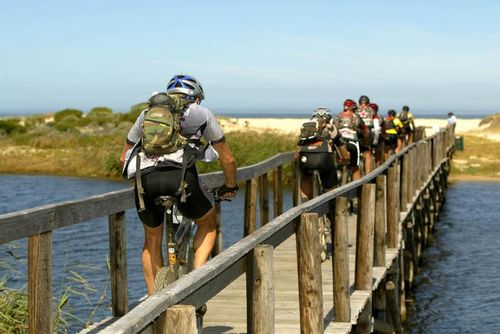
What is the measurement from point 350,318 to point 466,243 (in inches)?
672

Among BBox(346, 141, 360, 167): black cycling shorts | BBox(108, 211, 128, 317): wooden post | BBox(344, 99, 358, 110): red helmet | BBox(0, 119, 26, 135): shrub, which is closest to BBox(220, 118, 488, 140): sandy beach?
BBox(0, 119, 26, 135): shrub

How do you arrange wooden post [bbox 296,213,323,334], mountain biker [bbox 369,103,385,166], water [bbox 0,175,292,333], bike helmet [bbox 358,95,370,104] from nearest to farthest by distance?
wooden post [bbox 296,213,323,334], water [bbox 0,175,292,333], bike helmet [bbox 358,95,370,104], mountain biker [bbox 369,103,385,166]

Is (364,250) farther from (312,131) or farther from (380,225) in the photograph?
(312,131)

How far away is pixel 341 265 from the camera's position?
7.53 m

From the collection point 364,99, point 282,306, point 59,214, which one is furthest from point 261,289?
point 364,99

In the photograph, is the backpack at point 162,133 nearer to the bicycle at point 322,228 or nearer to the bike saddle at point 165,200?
the bike saddle at point 165,200

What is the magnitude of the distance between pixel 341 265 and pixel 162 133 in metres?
2.32

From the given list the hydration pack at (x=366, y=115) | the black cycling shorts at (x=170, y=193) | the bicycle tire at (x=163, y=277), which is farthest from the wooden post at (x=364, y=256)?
the hydration pack at (x=366, y=115)

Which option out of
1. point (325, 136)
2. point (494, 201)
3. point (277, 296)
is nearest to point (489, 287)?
point (325, 136)

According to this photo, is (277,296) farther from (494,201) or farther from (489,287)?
(494,201)

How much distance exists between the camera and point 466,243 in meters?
24.0

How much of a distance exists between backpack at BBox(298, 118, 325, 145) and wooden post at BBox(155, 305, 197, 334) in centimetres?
761

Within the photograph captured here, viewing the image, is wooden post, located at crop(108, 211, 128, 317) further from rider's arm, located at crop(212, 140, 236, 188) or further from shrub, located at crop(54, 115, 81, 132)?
shrub, located at crop(54, 115, 81, 132)

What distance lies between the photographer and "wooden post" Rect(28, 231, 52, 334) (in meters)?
5.25
